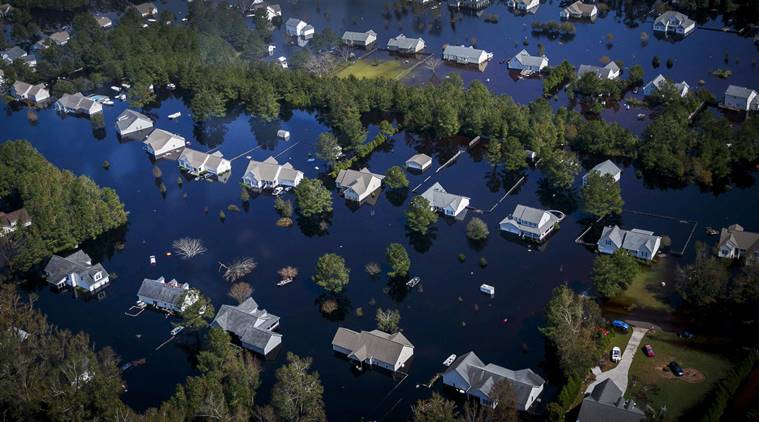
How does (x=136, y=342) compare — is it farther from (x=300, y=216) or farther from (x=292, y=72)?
(x=292, y=72)

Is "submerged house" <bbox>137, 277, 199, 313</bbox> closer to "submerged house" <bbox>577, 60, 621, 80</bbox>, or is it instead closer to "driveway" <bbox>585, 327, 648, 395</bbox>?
"driveway" <bbox>585, 327, 648, 395</bbox>

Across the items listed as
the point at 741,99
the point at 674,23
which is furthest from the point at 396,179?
the point at 674,23

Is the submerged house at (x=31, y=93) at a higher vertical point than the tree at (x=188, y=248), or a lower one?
lower

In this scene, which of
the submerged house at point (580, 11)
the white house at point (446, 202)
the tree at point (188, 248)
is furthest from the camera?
the submerged house at point (580, 11)

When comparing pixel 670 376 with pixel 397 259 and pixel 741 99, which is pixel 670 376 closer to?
pixel 397 259

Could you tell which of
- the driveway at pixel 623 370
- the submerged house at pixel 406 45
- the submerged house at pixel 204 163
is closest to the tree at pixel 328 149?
the submerged house at pixel 204 163

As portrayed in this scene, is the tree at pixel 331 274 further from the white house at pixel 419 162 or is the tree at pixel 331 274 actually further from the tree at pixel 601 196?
the tree at pixel 601 196

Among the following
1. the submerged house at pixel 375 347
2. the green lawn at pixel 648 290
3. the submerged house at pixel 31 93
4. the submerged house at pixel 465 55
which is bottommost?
the submerged house at pixel 31 93
